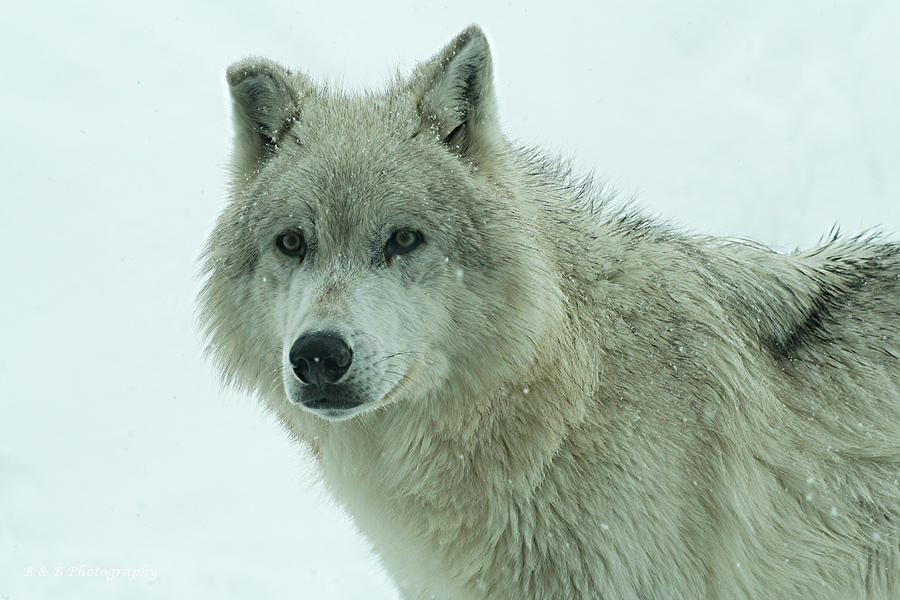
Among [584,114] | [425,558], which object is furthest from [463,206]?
[584,114]

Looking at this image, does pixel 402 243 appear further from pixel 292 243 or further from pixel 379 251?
pixel 292 243

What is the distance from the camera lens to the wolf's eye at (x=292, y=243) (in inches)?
127

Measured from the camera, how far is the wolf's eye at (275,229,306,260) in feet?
10.6

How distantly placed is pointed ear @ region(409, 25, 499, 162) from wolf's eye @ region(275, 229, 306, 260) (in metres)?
0.70

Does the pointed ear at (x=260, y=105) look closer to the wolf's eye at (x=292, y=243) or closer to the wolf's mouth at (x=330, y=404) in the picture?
the wolf's eye at (x=292, y=243)

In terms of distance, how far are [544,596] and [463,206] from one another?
1.49 m

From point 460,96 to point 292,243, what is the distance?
913mm

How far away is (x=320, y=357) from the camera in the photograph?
2.75m

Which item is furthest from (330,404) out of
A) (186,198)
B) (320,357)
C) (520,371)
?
(186,198)

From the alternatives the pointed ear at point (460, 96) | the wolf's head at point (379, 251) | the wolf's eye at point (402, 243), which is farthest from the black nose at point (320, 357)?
the pointed ear at point (460, 96)

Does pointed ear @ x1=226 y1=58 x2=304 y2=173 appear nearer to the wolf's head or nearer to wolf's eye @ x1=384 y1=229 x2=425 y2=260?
the wolf's head

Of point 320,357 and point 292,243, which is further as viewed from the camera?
point 292,243

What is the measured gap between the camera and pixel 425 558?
3.29 m

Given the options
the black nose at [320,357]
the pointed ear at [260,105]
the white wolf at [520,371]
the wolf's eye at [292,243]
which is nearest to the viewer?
the black nose at [320,357]
